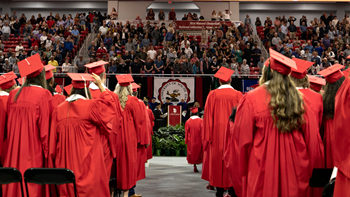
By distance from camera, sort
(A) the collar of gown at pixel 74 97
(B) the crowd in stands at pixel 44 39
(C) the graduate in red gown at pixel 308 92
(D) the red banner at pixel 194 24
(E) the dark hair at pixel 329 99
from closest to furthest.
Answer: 1. (C) the graduate in red gown at pixel 308 92
2. (E) the dark hair at pixel 329 99
3. (A) the collar of gown at pixel 74 97
4. (B) the crowd in stands at pixel 44 39
5. (D) the red banner at pixel 194 24

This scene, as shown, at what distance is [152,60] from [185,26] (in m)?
8.43

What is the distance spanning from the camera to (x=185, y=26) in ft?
81.5

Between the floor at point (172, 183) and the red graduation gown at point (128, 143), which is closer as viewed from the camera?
the red graduation gown at point (128, 143)

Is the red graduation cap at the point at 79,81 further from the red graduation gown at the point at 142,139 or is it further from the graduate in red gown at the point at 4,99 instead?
the red graduation gown at the point at 142,139

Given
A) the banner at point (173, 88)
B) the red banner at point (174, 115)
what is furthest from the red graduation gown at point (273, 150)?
the banner at point (173, 88)

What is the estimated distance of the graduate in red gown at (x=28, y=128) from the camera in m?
4.08

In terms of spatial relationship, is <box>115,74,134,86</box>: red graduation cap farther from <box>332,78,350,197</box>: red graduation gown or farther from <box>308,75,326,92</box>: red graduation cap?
<box>332,78,350,197</box>: red graduation gown

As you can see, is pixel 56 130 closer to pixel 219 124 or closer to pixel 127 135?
pixel 127 135

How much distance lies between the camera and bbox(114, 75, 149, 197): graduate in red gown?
5977 mm

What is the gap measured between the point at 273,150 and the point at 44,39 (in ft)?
66.0

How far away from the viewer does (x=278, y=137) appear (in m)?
3.05

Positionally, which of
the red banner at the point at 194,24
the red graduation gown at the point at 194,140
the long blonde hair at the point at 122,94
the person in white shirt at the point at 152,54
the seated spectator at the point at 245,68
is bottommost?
the red graduation gown at the point at 194,140

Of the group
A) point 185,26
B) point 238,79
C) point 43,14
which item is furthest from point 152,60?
point 43,14

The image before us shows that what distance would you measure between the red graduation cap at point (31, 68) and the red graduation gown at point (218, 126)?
302 cm
